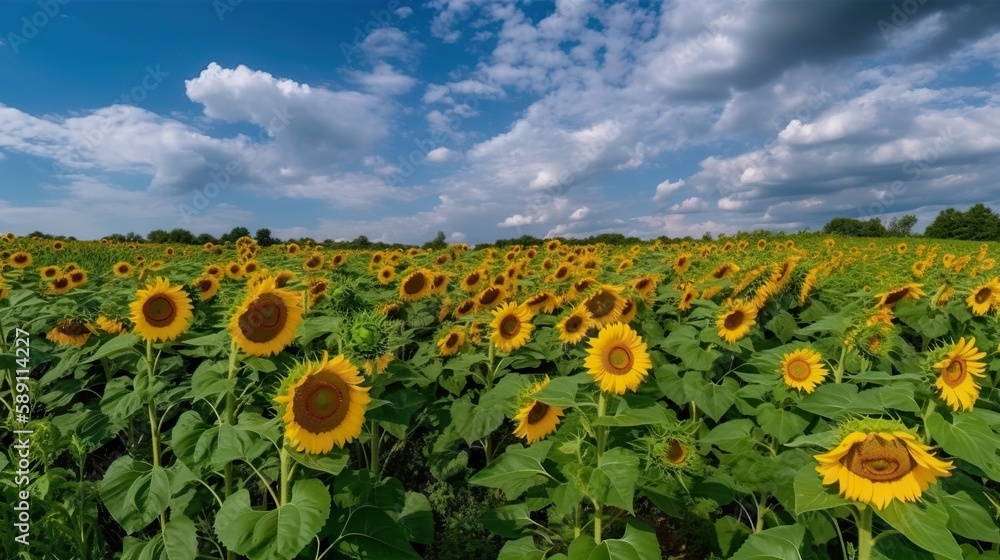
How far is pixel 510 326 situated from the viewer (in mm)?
4125

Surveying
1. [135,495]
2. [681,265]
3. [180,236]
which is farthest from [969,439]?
Result: [180,236]

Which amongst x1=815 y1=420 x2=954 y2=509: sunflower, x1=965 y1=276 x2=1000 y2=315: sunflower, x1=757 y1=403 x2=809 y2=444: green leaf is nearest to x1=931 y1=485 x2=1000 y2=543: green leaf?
x1=815 y1=420 x2=954 y2=509: sunflower

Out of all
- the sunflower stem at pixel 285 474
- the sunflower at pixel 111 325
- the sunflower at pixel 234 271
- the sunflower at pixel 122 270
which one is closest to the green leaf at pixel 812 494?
the sunflower stem at pixel 285 474

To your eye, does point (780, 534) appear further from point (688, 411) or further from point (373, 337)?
point (688, 411)

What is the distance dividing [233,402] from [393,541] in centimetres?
102

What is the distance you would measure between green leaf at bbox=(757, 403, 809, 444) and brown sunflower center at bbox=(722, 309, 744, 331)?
876 millimetres

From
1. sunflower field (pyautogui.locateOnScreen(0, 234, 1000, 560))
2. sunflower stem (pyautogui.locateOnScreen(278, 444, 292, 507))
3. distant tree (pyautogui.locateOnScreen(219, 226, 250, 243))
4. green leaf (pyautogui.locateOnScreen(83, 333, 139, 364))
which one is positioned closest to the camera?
sunflower field (pyautogui.locateOnScreen(0, 234, 1000, 560))

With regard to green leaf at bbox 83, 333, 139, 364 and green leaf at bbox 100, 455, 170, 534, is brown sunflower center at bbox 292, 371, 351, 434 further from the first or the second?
green leaf at bbox 83, 333, 139, 364

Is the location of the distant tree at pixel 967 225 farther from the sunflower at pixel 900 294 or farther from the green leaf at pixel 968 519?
the green leaf at pixel 968 519

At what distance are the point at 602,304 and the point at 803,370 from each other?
156 centimetres

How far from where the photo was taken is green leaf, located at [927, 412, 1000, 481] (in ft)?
7.14

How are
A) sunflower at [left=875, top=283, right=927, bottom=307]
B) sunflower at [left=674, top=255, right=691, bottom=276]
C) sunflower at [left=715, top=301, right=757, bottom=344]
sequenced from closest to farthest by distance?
sunflower at [left=715, top=301, right=757, bottom=344], sunflower at [left=875, top=283, right=927, bottom=307], sunflower at [left=674, top=255, right=691, bottom=276]

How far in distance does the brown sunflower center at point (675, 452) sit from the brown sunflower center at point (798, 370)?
1.05 m

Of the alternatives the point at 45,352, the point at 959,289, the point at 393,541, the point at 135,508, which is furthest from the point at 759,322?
the point at 45,352
